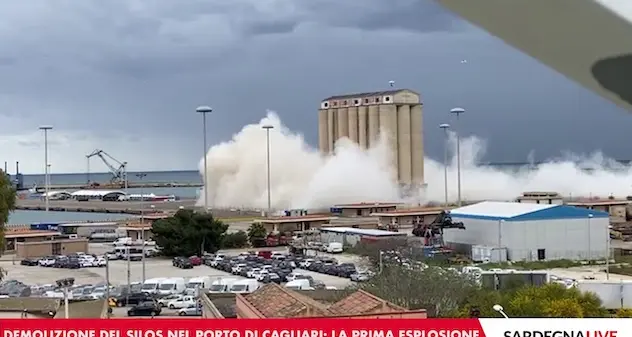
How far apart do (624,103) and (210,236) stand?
16.1 metres

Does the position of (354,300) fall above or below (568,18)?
below

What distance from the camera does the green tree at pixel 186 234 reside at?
53.2 feet

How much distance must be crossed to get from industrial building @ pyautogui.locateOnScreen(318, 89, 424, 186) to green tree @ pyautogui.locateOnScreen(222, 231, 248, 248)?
12550 millimetres

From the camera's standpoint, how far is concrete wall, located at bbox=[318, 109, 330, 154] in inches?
1287

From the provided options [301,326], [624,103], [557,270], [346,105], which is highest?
[346,105]

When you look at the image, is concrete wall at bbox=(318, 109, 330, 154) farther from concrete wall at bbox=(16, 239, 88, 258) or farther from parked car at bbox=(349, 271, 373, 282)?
parked car at bbox=(349, 271, 373, 282)

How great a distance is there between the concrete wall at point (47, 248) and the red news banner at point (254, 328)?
15.9m

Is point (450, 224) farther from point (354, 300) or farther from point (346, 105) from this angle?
point (346, 105)

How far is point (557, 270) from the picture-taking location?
13.0 m

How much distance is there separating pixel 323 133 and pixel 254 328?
30983 millimetres

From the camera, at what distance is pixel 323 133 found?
32.9 metres

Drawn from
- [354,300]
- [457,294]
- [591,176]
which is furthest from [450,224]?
[591,176]

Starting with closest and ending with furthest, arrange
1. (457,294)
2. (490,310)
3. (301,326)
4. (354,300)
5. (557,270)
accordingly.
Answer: (301,326), (354,300), (490,310), (457,294), (557,270)

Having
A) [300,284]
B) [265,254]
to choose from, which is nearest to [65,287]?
[300,284]
